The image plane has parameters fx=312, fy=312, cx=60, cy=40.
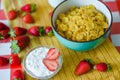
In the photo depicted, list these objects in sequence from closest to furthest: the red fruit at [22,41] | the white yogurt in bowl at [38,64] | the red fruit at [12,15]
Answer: the white yogurt in bowl at [38,64], the red fruit at [22,41], the red fruit at [12,15]

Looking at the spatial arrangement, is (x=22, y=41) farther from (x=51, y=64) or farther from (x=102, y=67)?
(x=102, y=67)

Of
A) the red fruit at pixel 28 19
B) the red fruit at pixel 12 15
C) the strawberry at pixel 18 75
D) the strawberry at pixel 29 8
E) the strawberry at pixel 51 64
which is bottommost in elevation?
the strawberry at pixel 18 75

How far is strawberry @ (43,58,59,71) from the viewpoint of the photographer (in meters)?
1.13

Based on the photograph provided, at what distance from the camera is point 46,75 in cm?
112

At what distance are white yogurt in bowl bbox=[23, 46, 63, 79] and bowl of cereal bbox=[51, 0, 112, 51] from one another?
80 millimetres

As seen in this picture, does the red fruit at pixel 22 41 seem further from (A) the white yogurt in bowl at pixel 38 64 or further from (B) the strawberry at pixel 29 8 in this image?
(B) the strawberry at pixel 29 8

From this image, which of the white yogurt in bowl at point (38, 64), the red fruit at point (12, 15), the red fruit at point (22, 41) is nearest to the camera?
the white yogurt in bowl at point (38, 64)

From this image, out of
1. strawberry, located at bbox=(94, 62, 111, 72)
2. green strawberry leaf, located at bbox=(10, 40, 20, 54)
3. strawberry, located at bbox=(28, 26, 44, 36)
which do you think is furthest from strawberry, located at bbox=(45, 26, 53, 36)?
strawberry, located at bbox=(94, 62, 111, 72)

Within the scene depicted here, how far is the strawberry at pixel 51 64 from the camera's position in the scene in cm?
113

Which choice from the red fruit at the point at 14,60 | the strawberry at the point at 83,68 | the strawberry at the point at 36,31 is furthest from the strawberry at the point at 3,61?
the strawberry at the point at 83,68

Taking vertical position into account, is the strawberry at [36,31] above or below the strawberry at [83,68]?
above

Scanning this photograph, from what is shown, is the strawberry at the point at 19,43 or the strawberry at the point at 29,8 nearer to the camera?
the strawberry at the point at 19,43

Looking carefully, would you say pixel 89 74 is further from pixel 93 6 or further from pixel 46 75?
pixel 93 6

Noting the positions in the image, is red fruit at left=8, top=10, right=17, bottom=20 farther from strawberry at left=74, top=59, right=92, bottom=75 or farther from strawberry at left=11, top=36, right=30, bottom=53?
strawberry at left=74, top=59, right=92, bottom=75
